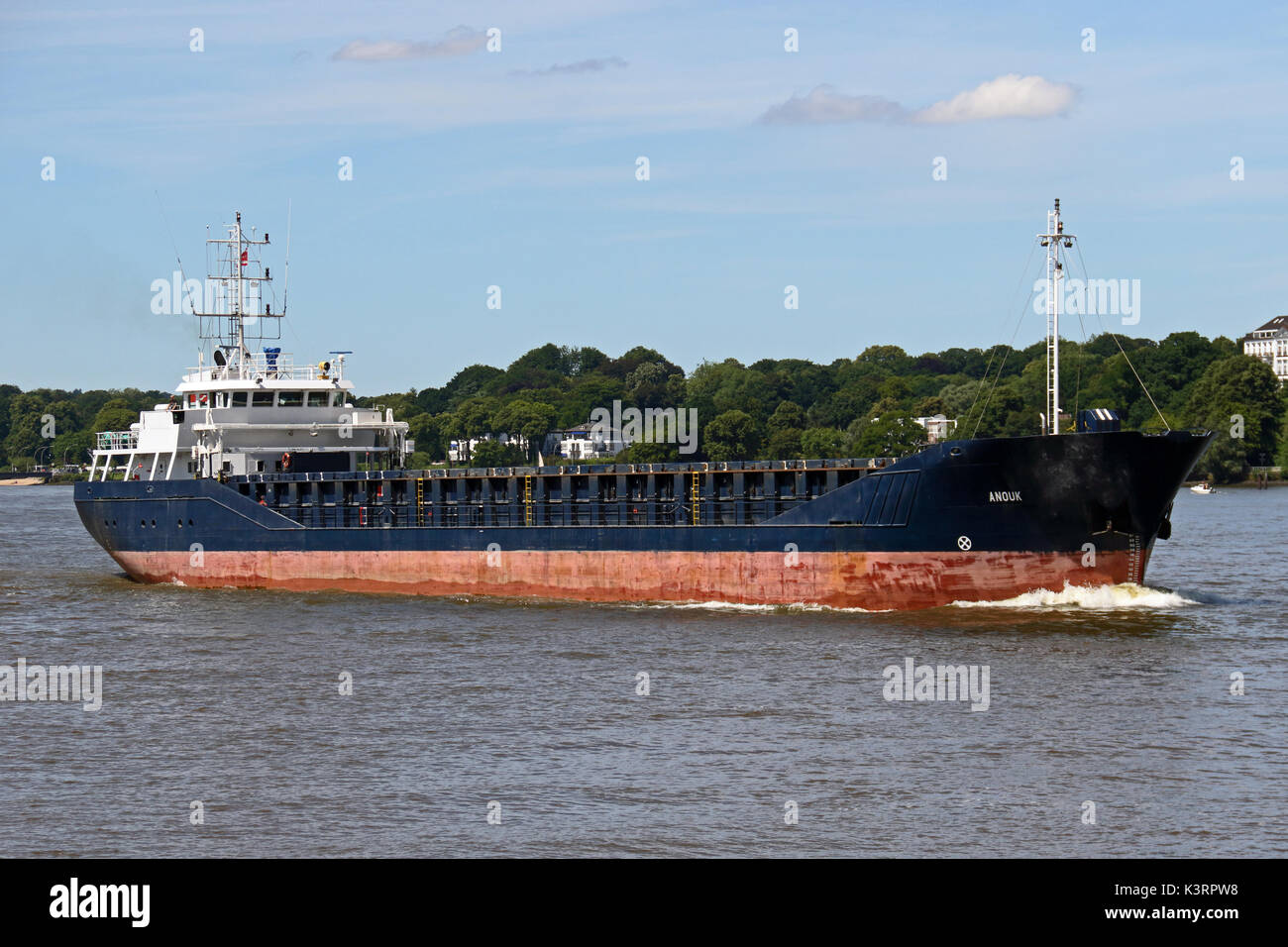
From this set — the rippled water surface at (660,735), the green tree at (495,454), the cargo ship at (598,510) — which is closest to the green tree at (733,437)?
the green tree at (495,454)

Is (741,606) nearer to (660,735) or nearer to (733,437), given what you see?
(660,735)

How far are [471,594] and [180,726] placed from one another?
1608 cm

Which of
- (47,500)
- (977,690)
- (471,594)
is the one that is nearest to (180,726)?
(977,690)

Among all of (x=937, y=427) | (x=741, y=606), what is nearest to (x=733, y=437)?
(x=937, y=427)

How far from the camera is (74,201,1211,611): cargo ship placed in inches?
1179

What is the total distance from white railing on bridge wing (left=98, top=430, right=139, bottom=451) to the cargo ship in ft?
0.40

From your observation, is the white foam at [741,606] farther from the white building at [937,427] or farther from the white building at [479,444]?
the white building at [479,444]

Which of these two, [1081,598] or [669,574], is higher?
[669,574]

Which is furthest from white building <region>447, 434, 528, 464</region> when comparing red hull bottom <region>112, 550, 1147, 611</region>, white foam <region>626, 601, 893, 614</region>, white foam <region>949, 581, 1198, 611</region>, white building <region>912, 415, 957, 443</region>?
white foam <region>949, 581, 1198, 611</region>

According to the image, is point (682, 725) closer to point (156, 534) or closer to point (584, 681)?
point (584, 681)

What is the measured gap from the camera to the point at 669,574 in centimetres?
3453

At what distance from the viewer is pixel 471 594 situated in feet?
124

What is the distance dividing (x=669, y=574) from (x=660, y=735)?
46.9 feet
